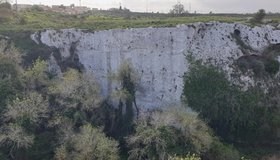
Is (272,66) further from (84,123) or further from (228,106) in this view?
(84,123)

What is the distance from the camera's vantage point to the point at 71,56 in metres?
58.8

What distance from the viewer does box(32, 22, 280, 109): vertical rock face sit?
51031mm

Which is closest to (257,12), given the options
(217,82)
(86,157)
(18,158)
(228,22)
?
(228,22)

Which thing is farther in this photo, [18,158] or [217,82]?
[217,82]

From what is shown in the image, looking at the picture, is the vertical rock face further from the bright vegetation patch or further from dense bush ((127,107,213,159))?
dense bush ((127,107,213,159))

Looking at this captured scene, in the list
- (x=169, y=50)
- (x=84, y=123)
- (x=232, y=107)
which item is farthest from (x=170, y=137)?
(x=169, y=50)

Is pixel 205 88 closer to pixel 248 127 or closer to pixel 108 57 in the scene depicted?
pixel 248 127

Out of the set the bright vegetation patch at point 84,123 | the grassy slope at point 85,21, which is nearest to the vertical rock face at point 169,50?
the bright vegetation patch at point 84,123

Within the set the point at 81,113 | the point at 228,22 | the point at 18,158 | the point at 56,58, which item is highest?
the point at 228,22

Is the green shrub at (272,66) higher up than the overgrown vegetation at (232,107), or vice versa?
the green shrub at (272,66)

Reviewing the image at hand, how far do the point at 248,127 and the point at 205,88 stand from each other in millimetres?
5597

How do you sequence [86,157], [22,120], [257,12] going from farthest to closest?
[257,12], [22,120], [86,157]

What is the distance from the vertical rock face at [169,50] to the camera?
51.0 m

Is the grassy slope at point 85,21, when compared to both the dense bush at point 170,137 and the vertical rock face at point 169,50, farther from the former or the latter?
the dense bush at point 170,137
